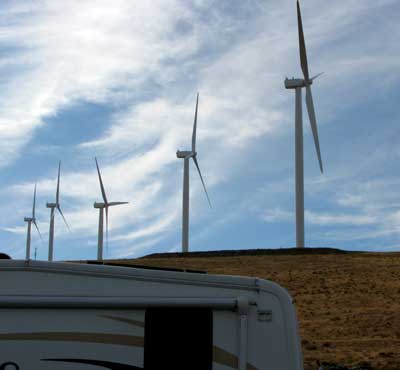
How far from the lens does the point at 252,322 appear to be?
7359 mm

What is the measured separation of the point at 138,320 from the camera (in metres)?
7.27

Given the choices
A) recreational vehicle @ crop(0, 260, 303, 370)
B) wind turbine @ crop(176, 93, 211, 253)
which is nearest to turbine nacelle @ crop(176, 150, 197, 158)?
wind turbine @ crop(176, 93, 211, 253)

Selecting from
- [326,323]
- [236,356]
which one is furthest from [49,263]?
[326,323]

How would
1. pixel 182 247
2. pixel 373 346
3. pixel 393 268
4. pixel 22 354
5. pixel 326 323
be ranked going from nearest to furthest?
pixel 22 354 → pixel 373 346 → pixel 326 323 → pixel 393 268 → pixel 182 247

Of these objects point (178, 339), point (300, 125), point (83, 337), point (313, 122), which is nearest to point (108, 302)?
point (83, 337)

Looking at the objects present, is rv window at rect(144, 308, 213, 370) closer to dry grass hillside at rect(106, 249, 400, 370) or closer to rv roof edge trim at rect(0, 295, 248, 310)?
rv roof edge trim at rect(0, 295, 248, 310)

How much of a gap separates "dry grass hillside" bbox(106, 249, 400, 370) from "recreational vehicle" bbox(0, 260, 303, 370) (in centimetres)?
1456

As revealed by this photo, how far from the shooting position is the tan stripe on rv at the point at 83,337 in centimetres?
713

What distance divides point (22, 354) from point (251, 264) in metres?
45.1

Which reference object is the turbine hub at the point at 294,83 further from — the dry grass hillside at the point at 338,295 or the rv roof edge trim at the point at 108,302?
the rv roof edge trim at the point at 108,302

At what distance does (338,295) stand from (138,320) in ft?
104

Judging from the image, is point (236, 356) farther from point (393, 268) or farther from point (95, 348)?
point (393, 268)

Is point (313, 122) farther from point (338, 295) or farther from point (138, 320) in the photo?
point (138, 320)

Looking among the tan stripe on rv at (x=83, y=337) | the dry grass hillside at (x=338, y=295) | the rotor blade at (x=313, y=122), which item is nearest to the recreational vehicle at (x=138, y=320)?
the tan stripe on rv at (x=83, y=337)
